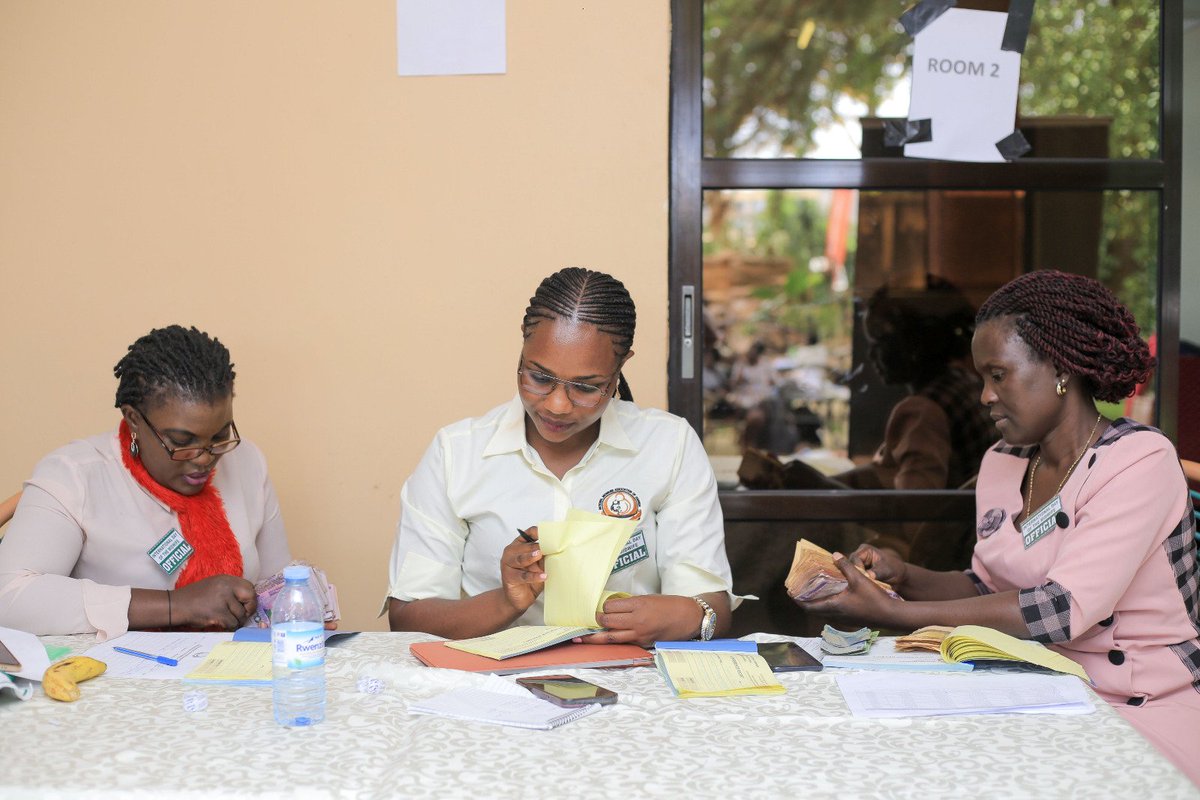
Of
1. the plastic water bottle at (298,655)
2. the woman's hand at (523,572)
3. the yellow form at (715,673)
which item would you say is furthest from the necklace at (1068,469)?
the plastic water bottle at (298,655)

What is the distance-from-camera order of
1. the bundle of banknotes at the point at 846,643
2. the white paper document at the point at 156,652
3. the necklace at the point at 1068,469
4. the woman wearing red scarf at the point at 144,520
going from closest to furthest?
1. the white paper document at the point at 156,652
2. the bundle of banknotes at the point at 846,643
3. the woman wearing red scarf at the point at 144,520
4. the necklace at the point at 1068,469

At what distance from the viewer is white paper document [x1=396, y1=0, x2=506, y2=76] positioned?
10.9 feet

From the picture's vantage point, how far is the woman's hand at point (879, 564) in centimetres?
259

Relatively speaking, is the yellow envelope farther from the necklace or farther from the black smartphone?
the necklace

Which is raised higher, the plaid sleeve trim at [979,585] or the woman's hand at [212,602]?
the woman's hand at [212,602]

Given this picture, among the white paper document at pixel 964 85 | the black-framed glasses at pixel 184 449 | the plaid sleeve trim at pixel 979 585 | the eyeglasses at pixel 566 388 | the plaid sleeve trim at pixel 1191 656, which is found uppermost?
the white paper document at pixel 964 85

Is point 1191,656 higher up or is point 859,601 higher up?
point 859,601

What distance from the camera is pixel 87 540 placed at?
103 inches

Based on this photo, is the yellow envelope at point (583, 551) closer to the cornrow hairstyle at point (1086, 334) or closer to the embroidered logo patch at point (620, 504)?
the embroidered logo patch at point (620, 504)

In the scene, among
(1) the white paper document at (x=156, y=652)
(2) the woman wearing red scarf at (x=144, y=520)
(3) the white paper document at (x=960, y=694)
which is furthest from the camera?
(2) the woman wearing red scarf at (x=144, y=520)

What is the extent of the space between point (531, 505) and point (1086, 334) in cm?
136

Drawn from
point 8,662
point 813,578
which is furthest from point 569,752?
point 8,662

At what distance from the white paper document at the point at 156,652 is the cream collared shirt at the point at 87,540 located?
0.14m

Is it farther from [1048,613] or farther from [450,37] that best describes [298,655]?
[450,37]
